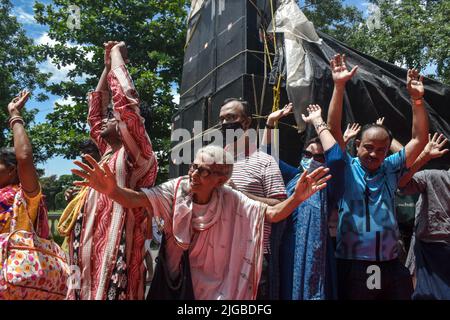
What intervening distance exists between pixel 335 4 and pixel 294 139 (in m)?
14.0

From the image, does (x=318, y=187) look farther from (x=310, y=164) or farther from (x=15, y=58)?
(x=15, y=58)

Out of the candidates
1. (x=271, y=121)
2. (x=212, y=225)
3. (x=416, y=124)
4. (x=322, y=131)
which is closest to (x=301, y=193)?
(x=212, y=225)

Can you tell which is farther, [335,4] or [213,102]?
[335,4]

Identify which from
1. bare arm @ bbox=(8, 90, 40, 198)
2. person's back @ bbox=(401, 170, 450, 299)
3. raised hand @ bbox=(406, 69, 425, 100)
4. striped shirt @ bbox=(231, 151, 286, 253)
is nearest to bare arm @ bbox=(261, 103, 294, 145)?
striped shirt @ bbox=(231, 151, 286, 253)

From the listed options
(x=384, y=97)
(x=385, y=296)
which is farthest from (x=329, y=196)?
(x=384, y=97)

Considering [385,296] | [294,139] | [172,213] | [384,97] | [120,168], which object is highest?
[384,97]

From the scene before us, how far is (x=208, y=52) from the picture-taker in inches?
188

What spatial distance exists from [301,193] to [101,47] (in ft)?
35.1

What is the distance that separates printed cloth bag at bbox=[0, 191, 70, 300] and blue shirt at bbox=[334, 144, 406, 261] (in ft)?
5.19

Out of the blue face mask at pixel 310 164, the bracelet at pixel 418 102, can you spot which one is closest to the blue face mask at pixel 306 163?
the blue face mask at pixel 310 164

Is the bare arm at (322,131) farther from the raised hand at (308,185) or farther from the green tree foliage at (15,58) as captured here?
the green tree foliage at (15,58)

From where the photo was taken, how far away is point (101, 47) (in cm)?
1164

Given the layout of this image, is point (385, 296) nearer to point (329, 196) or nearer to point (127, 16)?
point (329, 196)

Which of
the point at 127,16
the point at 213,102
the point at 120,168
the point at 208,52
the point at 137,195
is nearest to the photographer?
the point at 137,195
